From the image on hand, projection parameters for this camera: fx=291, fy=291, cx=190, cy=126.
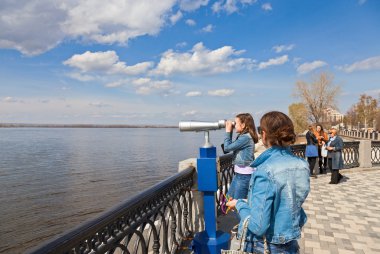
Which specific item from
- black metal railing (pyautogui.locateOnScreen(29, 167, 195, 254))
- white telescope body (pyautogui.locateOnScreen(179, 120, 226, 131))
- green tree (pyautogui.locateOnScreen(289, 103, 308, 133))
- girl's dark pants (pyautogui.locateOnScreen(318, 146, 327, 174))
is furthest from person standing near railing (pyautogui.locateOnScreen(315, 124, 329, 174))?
green tree (pyautogui.locateOnScreen(289, 103, 308, 133))

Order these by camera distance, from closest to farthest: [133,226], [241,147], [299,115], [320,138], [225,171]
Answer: [133,226] → [241,147] → [225,171] → [320,138] → [299,115]

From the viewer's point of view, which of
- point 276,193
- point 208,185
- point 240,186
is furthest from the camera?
point 240,186

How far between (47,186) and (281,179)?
20.3 metres

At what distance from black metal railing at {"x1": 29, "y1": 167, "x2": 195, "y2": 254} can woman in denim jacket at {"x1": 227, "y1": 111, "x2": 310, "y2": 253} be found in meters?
0.92

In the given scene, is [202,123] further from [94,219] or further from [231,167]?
[231,167]

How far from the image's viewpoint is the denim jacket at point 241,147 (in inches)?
159

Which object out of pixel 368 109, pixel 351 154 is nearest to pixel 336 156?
pixel 351 154

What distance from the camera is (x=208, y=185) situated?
11.8ft

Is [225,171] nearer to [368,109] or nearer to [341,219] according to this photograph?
[341,219]

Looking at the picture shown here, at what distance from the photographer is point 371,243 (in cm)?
458

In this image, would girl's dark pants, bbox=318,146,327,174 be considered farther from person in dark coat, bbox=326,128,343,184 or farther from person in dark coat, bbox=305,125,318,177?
person in dark coat, bbox=326,128,343,184

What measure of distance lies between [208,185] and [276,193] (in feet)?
6.12

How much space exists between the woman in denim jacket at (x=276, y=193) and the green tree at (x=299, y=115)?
54.8 m

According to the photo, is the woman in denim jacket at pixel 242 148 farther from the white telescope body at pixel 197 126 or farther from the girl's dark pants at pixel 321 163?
the girl's dark pants at pixel 321 163
